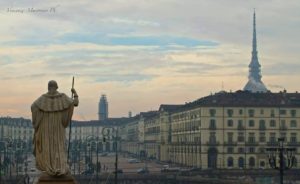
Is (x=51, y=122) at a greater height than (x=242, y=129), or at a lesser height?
lesser

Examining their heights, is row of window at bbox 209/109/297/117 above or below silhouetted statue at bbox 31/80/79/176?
above

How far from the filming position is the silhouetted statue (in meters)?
13.9

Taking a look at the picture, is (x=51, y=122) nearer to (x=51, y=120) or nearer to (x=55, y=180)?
(x=51, y=120)

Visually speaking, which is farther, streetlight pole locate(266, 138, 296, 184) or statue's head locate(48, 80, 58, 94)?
streetlight pole locate(266, 138, 296, 184)

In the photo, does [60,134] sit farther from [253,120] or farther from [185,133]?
[185,133]

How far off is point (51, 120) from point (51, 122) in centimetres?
4

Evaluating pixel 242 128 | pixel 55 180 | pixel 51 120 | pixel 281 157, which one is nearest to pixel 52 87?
pixel 51 120

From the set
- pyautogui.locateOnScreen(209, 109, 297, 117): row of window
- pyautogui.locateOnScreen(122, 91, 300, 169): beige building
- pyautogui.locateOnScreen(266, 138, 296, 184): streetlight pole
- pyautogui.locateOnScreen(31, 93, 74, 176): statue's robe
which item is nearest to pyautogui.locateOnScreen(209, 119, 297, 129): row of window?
pyautogui.locateOnScreen(122, 91, 300, 169): beige building

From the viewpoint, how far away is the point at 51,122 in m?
14.0

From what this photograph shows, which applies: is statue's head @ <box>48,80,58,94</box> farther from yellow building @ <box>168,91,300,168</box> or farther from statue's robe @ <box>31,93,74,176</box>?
yellow building @ <box>168,91,300,168</box>

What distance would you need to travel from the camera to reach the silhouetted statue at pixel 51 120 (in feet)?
45.5

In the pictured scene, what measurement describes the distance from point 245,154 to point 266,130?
5272 millimetres

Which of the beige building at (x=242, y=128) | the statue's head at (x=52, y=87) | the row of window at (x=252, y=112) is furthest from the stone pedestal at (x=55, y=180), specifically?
the row of window at (x=252, y=112)

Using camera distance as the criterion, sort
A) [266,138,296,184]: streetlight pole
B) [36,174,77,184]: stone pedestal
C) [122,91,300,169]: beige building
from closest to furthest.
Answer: [36,174,77,184]: stone pedestal, [266,138,296,184]: streetlight pole, [122,91,300,169]: beige building
